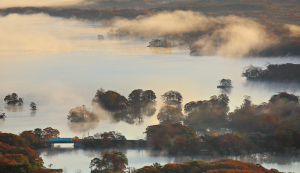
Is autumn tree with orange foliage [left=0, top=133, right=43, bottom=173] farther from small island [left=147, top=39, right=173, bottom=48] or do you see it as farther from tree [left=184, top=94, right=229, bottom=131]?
small island [left=147, top=39, right=173, bottom=48]

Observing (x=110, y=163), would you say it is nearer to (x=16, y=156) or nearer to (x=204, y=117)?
(x=16, y=156)

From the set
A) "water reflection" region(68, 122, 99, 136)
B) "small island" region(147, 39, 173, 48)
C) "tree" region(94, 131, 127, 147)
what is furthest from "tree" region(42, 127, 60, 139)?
"small island" region(147, 39, 173, 48)

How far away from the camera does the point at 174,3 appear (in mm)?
108125

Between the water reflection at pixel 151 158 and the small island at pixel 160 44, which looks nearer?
the water reflection at pixel 151 158

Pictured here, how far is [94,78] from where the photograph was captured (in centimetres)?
4041

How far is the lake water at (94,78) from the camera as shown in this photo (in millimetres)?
24719

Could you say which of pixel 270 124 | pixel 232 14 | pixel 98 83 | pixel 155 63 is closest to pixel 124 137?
pixel 270 124

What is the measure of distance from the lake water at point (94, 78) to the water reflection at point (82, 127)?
48 mm

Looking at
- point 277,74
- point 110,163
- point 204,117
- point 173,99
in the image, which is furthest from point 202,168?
point 277,74

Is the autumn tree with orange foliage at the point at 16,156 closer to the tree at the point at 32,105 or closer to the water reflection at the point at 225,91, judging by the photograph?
the tree at the point at 32,105

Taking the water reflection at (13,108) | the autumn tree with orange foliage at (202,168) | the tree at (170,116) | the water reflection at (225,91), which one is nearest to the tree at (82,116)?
the tree at (170,116)

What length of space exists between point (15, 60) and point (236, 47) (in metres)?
26.9

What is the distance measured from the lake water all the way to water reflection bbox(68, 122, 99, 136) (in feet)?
0.16

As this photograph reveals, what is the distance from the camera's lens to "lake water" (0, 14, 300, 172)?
973 inches
